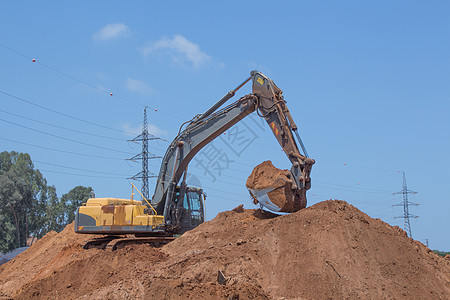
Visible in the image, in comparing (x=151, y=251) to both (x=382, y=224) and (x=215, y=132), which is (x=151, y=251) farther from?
(x=382, y=224)

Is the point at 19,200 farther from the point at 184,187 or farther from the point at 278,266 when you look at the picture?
the point at 278,266

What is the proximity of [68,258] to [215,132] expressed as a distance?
632 cm

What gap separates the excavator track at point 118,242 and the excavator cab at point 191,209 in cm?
82

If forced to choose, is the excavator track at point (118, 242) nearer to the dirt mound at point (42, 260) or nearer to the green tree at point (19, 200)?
the dirt mound at point (42, 260)

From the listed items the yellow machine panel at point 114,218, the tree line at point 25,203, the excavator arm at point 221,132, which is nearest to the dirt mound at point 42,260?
the yellow machine panel at point 114,218

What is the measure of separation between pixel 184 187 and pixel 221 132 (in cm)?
259

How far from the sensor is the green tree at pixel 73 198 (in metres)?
47.2

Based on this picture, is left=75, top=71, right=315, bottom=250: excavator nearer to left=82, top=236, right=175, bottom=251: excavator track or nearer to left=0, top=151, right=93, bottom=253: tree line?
left=82, top=236, right=175, bottom=251: excavator track

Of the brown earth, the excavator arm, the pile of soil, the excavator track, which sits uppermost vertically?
the excavator arm

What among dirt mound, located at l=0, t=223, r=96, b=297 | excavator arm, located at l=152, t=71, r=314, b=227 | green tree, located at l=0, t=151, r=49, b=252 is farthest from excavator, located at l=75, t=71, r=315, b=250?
green tree, located at l=0, t=151, r=49, b=252

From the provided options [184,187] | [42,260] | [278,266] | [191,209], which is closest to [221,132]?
[184,187]

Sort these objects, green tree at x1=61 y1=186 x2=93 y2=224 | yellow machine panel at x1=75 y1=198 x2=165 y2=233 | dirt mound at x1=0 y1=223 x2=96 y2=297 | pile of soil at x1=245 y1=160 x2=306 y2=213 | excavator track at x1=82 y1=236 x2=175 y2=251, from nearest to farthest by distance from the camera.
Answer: pile of soil at x1=245 y1=160 x2=306 y2=213 < dirt mound at x1=0 y1=223 x2=96 y2=297 < excavator track at x1=82 y1=236 x2=175 y2=251 < yellow machine panel at x1=75 y1=198 x2=165 y2=233 < green tree at x1=61 y1=186 x2=93 y2=224

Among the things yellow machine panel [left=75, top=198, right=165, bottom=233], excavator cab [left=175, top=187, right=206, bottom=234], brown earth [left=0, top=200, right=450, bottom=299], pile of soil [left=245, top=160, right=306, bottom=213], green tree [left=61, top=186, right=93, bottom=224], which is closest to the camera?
brown earth [left=0, top=200, right=450, bottom=299]

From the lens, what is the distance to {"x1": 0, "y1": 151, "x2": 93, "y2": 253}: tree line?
4044 cm
